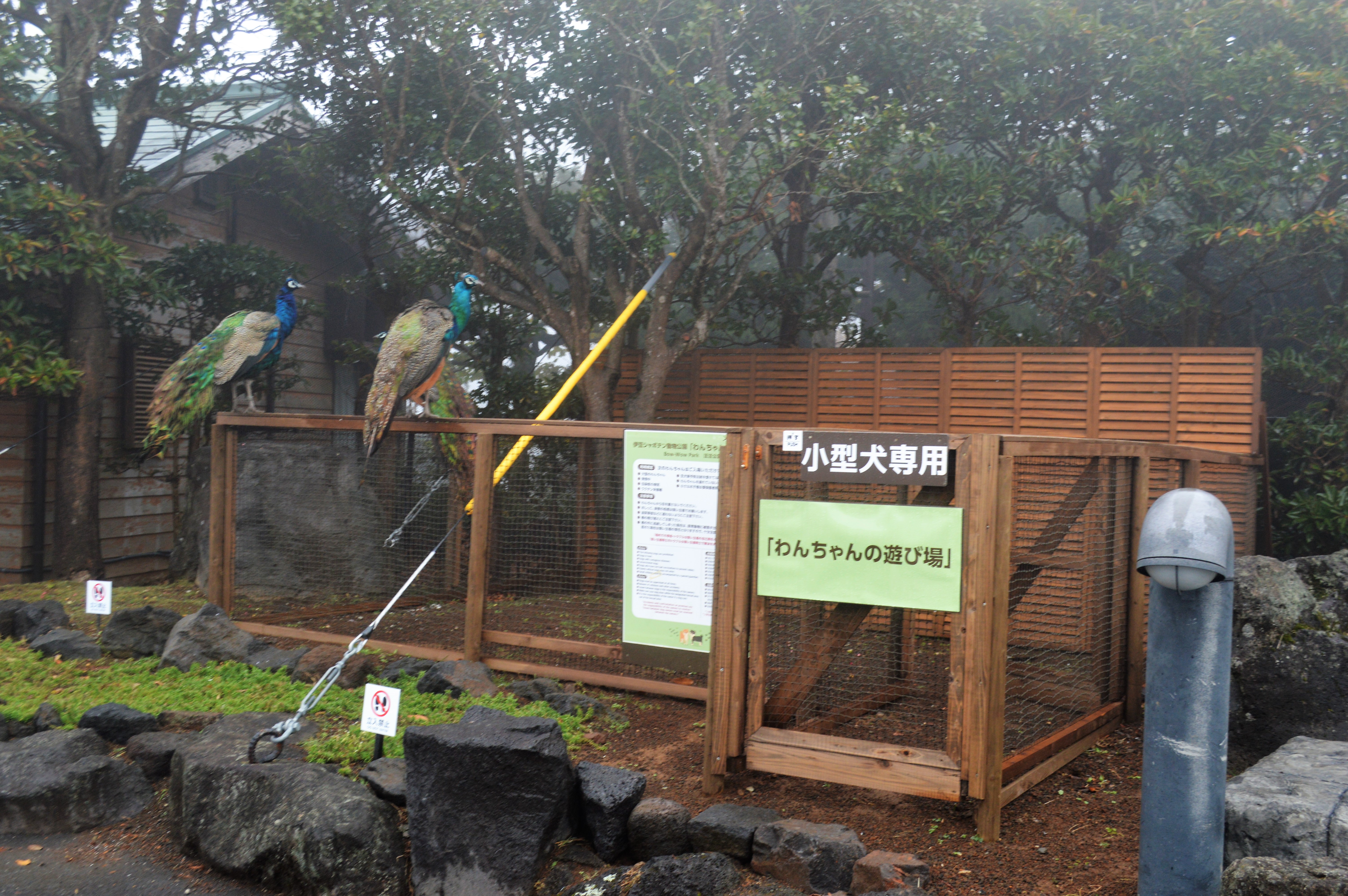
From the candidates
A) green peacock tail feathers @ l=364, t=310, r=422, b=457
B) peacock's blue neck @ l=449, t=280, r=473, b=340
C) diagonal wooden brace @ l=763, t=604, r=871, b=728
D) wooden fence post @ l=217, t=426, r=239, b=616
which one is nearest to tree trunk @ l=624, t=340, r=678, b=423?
peacock's blue neck @ l=449, t=280, r=473, b=340

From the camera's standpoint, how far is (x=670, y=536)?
16.6 ft

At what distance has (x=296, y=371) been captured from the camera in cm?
1198

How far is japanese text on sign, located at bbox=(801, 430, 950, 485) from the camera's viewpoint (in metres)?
3.78

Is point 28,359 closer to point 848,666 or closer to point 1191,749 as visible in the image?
point 848,666

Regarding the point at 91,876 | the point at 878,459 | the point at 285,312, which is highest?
the point at 285,312

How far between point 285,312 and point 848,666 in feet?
18.7

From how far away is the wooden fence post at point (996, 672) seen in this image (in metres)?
3.67

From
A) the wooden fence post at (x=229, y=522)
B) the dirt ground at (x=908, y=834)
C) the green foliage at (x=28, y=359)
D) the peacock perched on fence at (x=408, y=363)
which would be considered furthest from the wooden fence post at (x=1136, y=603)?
the green foliage at (x=28, y=359)

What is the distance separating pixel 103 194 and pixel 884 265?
11.2m

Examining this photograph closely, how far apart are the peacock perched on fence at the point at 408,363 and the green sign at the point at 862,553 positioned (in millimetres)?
3433

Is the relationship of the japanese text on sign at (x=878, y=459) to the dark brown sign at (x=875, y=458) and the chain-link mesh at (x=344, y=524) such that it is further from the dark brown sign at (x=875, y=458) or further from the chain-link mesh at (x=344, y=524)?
the chain-link mesh at (x=344, y=524)

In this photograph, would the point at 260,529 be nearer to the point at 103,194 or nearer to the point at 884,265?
the point at 103,194

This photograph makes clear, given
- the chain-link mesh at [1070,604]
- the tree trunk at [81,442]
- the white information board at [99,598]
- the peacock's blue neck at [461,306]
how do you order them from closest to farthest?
the chain-link mesh at [1070,604] < the white information board at [99,598] < the peacock's blue neck at [461,306] < the tree trunk at [81,442]

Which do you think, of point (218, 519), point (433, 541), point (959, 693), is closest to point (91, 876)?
point (959, 693)
